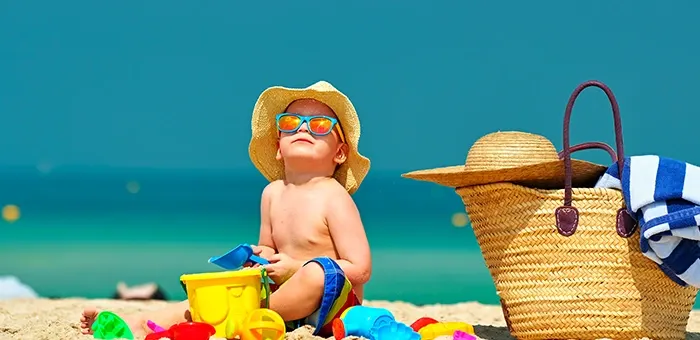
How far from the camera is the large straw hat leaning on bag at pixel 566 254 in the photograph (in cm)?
342

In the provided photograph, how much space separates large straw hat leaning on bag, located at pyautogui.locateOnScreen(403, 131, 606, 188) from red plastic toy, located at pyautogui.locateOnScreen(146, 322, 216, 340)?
3.31 ft

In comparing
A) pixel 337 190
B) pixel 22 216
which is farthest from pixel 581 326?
pixel 22 216

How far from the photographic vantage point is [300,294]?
3572mm

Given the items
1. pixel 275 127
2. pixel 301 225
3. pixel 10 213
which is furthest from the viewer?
pixel 10 213

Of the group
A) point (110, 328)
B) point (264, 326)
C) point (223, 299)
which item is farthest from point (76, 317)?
point (264, 326)

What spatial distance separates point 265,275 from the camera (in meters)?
3.56

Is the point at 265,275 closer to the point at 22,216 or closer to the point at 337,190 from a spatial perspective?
the point at 337,190

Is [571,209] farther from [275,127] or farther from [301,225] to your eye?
[275,127]

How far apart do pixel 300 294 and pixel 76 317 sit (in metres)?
1.50

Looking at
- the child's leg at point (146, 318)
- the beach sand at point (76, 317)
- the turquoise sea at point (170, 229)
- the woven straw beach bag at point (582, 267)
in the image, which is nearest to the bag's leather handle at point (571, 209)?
the woven straw beach bag at point (582, 267)

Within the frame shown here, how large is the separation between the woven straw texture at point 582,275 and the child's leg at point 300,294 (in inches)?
27.4

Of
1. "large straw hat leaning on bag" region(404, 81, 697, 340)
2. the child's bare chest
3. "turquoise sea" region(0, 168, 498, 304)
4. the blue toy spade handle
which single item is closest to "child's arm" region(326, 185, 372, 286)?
the child's bare chest

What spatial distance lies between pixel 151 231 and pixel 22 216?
3.98 ft

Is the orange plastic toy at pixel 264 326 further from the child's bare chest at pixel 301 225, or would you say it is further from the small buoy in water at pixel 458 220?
the small buoy in water at pixel 458 220
